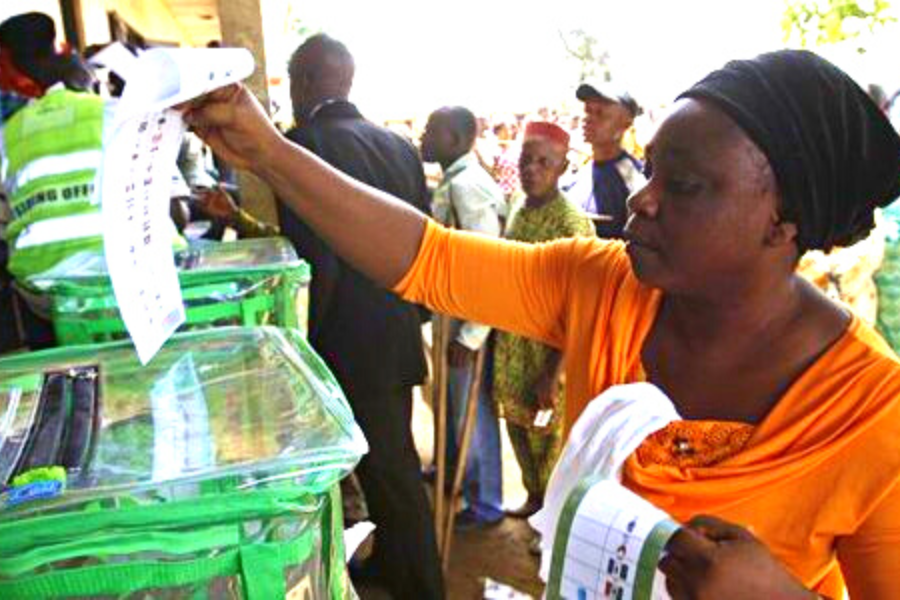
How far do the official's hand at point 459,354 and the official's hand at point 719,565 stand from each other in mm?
2614

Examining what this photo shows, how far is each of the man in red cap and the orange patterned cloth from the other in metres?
2.66

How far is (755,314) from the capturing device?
1276mm

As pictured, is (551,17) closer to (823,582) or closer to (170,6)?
(170,6)

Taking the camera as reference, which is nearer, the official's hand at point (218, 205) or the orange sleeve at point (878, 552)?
the orange sleeve at point (878, 552)

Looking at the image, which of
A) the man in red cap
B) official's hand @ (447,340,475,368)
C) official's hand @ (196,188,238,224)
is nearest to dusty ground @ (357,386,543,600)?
official's hand @ (447,340,475,368)

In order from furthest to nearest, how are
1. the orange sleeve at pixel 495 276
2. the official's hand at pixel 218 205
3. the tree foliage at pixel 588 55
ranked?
the tree foliage at pixel 588 55 < the official's hand at pixel 218 205 < the orange sleeve at pixel 495 276

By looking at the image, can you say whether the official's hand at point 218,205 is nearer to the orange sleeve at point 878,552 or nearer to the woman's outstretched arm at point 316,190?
the woman's outstretched arm at point 316,190

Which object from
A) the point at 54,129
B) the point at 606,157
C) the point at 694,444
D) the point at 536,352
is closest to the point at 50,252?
the point at 54,129

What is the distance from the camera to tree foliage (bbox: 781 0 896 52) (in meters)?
8.60

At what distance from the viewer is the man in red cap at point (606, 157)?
12.8 feet

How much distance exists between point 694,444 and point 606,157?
9.84 feet

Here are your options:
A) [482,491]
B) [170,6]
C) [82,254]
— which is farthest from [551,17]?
[82,254]

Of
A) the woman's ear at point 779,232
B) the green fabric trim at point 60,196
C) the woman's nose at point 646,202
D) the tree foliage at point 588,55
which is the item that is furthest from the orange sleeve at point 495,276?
the tree foliage at point 588,55

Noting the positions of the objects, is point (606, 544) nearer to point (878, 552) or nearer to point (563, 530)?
point (563, 530)
